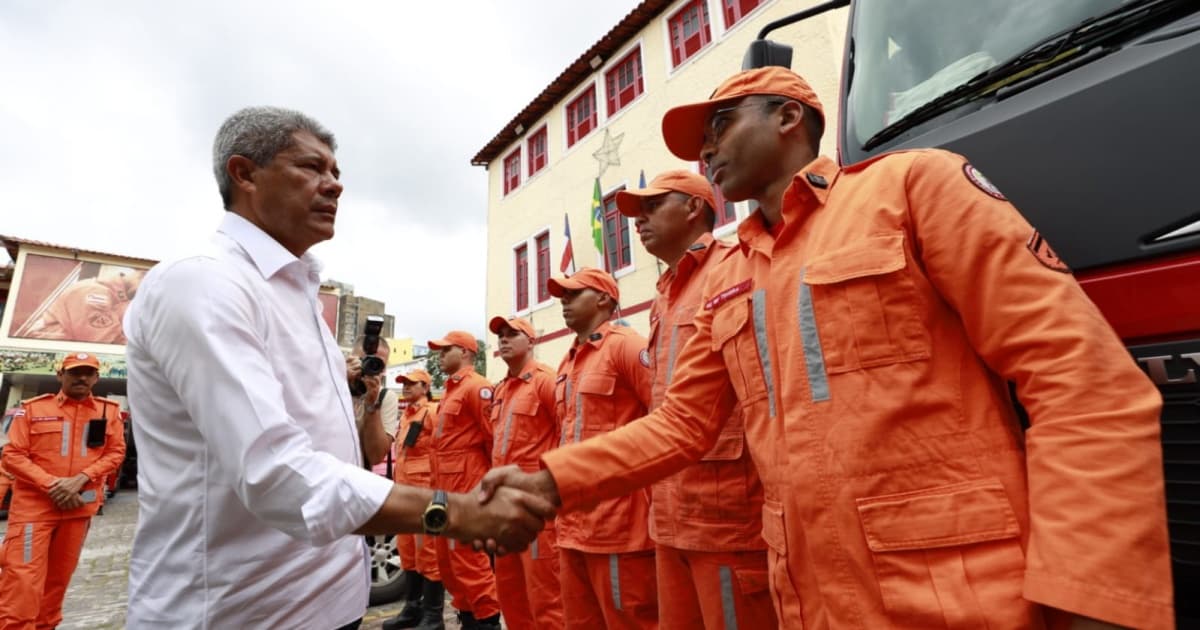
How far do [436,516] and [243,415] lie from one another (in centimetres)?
54

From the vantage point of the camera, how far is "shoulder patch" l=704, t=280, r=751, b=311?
1681mm

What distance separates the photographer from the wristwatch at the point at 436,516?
1.55 m

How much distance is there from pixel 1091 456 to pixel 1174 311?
0.42 m

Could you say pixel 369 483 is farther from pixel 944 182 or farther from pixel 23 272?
pixel 23 272

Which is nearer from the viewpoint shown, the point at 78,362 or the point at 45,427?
the point at 45,427

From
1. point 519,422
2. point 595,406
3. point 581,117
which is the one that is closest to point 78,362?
point 519,422

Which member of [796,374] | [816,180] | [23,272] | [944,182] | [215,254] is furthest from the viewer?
[23,272]

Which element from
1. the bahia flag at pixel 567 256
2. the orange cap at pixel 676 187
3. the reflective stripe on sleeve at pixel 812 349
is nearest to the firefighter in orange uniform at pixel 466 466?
the orange cap at pixel 676 187

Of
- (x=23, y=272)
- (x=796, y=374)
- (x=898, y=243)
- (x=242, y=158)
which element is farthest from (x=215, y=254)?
(x=23, y=272)

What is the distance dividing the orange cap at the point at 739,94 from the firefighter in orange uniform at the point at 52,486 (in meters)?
6.14

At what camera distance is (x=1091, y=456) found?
0.93 m

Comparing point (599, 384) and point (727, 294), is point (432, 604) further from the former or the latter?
point (727, 294)

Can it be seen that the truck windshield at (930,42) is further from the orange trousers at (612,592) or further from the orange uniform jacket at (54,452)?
the orange uniform jacket at (54,452)

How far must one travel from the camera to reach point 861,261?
49.6 inches
